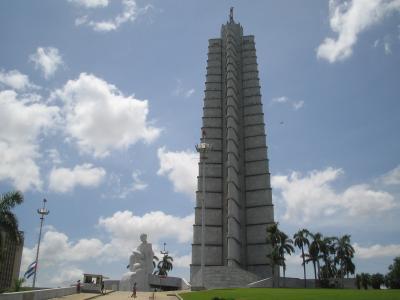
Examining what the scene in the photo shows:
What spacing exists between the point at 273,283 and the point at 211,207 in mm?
18782

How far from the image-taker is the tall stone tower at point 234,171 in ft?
203

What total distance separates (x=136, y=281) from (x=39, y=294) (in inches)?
979

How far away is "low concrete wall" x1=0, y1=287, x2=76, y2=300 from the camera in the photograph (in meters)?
20.3

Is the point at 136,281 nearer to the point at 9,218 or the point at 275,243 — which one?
the point at 275,243

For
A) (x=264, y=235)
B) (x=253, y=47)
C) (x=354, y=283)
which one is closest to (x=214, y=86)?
(x=253, y=47)

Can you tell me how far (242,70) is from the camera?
77438 mm

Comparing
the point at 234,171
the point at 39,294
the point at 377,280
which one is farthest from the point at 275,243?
the point at 39,294

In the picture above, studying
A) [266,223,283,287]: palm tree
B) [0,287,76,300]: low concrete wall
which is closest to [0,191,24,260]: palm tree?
[0,287,76,300]: low concrete wall

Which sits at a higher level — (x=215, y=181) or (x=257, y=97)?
(x=257, y=97)

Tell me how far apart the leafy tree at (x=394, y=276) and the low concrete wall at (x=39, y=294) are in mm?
48250

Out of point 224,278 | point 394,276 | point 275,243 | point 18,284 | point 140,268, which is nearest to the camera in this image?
point 18,284

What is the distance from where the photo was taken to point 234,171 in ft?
212

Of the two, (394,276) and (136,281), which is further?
(394,276)

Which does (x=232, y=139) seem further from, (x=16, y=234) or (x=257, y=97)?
(x=16, y=234)
